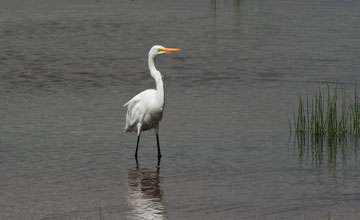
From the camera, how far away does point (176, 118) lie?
15164 millimetres

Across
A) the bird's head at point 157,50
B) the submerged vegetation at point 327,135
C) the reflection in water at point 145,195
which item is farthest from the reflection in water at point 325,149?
the bird's head at point 157,50

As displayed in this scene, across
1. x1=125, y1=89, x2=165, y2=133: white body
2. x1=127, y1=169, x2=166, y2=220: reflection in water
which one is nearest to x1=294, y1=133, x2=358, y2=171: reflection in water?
x1=125, y1=89, x2=165, y2=133: white body

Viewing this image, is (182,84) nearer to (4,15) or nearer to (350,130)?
(350,130)

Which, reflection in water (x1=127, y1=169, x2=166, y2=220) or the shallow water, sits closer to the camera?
reflection in water (x1=127, y1=169, x2=166, y2=220)

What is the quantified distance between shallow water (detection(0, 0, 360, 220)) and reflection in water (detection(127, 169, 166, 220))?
3 cm

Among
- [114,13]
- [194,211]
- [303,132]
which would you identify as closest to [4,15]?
[114,13]

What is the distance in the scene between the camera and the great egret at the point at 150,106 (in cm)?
1241

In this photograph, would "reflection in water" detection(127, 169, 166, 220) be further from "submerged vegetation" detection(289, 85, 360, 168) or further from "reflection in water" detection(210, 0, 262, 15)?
"reflection in water" detection(210, 0, 262, 15)

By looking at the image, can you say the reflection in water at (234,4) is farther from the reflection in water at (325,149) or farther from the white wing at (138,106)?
the white wing at (138,106)

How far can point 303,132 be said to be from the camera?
13.9 meters

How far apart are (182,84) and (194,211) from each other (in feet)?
32.0

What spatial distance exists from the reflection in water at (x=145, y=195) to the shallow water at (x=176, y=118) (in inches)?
1.0

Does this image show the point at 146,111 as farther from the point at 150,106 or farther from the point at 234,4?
the point at 234,4

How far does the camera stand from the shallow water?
1023 cm
